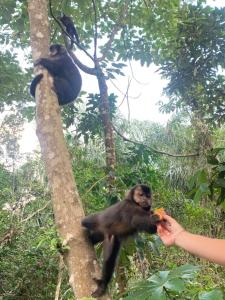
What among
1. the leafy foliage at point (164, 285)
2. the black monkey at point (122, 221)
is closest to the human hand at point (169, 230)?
the leafy foliage at point (164, 285)

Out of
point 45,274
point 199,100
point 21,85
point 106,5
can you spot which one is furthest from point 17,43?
point 45,274

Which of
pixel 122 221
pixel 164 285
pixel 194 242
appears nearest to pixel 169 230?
pixel 194 242

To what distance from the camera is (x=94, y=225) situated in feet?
8.98

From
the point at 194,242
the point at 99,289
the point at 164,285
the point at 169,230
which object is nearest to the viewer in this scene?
the point at 164,285

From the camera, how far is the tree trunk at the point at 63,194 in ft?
7.01

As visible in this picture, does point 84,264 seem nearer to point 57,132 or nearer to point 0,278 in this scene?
point 57,132

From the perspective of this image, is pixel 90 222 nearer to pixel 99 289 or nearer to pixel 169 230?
pixel 99 289

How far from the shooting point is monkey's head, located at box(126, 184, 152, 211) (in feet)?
10.5

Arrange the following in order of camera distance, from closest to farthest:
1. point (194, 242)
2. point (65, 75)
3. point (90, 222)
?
1. point (194, 242)
2. point (90, 222)
3. point (65, 75)

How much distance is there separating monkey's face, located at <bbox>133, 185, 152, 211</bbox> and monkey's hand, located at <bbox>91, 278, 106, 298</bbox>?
0.99m

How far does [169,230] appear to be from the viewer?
189cm

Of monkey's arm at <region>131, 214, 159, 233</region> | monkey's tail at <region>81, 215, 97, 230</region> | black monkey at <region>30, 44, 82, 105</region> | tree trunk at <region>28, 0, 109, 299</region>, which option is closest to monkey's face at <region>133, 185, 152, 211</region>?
monkey's arm at <region>131, 214, 159, 233</region>

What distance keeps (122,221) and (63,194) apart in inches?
34.4

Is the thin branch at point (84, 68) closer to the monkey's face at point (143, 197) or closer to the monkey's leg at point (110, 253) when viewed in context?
the monkey's face at point (143, 197)
